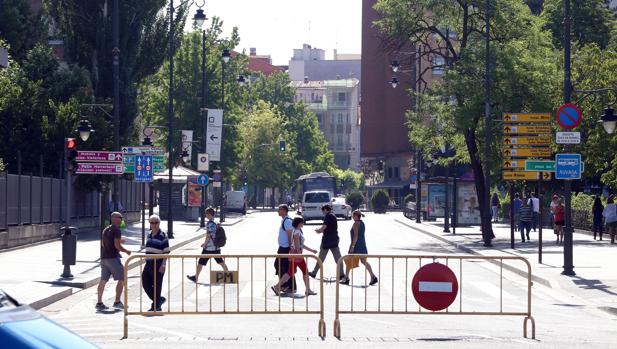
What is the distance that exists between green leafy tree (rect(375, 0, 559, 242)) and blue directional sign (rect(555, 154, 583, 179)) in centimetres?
1656

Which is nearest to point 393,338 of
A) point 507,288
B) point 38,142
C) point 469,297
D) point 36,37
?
point 469,297

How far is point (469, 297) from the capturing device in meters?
22.7

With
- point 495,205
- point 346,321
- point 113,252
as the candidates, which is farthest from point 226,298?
point 495,205

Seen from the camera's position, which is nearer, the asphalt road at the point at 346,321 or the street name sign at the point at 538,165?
the asphalt road at the point at 346,321

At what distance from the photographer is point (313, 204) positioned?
74062 millimetres

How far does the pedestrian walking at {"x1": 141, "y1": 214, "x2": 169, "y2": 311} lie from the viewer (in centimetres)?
1759

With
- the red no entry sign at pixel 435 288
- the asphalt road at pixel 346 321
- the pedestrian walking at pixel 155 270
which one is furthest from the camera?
the pedestrian walking at pixel 155 270

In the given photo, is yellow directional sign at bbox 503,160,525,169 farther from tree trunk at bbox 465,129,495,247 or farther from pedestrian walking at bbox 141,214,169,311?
pedestrian walking at bbox 141,214,169,311

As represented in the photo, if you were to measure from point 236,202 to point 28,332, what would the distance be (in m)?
89.8

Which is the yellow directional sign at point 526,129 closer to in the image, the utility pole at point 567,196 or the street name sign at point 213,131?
the utility pole at point 567,196

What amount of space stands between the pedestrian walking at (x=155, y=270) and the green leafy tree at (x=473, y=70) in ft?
82.8

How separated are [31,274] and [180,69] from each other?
60207mm

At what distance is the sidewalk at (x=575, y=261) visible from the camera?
941 inches

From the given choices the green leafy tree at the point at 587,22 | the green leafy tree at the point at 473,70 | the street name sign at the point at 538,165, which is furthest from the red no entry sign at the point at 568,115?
the green leafy tree at the point at 587,22
